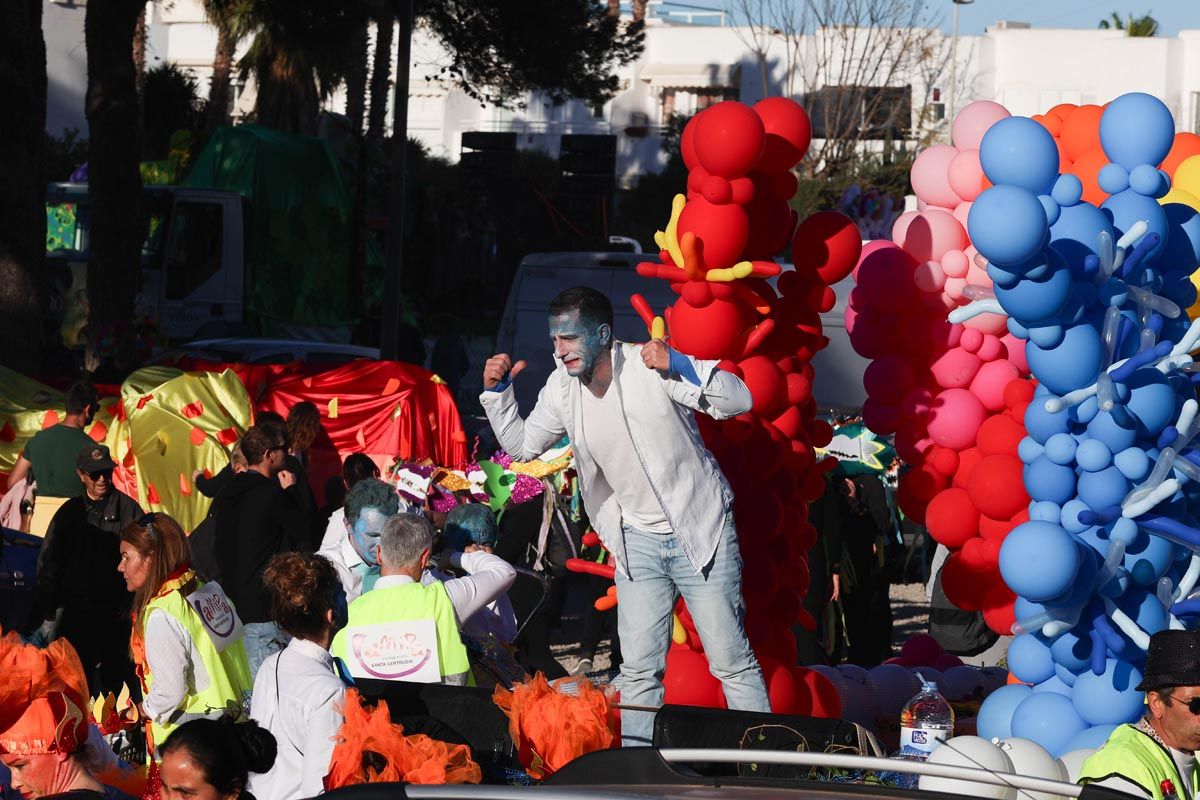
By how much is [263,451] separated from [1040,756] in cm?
411

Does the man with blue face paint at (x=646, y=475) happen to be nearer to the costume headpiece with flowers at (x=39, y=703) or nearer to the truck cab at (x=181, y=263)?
the costume headpiece with flowers at (x=39, y=703)

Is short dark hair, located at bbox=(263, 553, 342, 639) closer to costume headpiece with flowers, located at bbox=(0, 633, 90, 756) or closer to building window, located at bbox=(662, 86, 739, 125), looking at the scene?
costume headpiece with flowers, located at bbox=(0, 633, 90, 756)

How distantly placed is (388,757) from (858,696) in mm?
3575

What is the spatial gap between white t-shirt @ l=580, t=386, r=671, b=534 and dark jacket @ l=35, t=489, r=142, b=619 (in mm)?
2383

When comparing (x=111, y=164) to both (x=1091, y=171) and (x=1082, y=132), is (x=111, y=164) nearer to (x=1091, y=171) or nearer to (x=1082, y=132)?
(x=1082, y=132)

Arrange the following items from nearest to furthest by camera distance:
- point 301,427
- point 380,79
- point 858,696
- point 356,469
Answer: point 858,696 → point 356,469 → point 301,427 → point 380,79

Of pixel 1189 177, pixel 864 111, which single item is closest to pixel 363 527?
pixel 1189 177

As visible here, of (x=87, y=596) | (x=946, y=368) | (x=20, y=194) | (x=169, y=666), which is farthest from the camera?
(x=20, y=194)

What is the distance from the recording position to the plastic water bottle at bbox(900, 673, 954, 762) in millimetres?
4727

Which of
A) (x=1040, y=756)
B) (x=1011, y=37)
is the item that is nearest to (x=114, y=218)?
(x=1040, y=756)

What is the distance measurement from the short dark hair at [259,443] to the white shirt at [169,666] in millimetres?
2140

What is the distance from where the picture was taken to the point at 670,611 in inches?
242

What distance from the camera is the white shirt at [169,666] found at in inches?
204

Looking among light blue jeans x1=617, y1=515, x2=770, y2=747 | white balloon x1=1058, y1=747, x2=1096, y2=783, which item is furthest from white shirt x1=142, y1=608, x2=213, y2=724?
white balloon x1=1058, y1=747, x2=1096, y2=783
